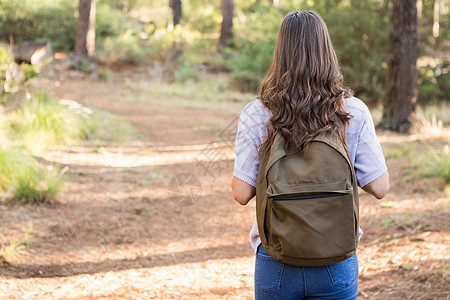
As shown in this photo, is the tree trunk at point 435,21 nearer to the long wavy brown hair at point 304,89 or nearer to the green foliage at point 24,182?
the green foliage at point 24,182

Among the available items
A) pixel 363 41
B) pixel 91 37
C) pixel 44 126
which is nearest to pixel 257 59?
pixel 363 41

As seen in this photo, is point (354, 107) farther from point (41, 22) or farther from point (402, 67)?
point (41, 22)

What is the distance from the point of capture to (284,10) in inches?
649

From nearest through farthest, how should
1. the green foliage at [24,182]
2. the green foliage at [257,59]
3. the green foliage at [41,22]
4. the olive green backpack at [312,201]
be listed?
the olive green backpack at [312,201] → the green foliage at [24,182] → the green foliage at [257,59] → the green foliage at [41,22]

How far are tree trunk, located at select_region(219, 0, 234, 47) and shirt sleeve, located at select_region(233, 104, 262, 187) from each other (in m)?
20.1

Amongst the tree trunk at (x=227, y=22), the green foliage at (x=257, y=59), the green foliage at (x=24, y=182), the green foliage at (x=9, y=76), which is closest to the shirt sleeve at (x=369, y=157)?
the green foliage at (x=24, y=182)

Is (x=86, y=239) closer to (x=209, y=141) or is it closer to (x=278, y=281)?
(x=278, y=281)

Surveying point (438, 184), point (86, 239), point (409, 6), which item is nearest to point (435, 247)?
point (438, 184)

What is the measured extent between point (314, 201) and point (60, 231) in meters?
3.65

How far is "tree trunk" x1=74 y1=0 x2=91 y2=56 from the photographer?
16.5 m

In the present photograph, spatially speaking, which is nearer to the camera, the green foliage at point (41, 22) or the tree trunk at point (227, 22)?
the green foliage at point (41, 22)

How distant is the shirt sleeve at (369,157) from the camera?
1825mm

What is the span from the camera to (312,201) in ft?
5.47

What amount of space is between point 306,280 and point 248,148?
1.80ft
